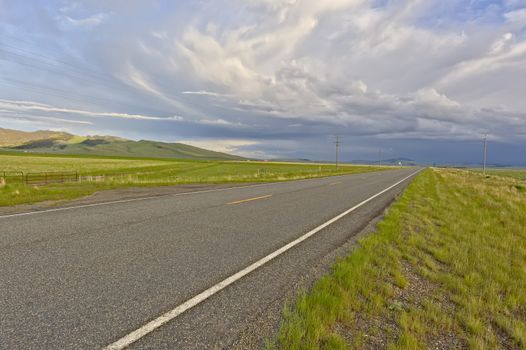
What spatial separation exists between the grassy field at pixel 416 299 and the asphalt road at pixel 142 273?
1.80 ft

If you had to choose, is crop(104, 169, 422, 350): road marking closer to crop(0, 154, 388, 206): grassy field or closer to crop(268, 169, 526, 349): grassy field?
crop(268, 169, 526, 349): grassy field

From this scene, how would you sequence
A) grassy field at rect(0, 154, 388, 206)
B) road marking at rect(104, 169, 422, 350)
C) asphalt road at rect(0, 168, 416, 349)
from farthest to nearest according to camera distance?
grassy field at rect(0, 154, 388, 206) < asphalt road at rect(0, 168, 416, 349) < road marking at rect(104, 169, 422, 350)

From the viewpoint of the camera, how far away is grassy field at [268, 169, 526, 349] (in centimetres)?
285

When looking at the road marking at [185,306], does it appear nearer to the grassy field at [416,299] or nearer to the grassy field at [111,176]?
the grassy field at [416,299]

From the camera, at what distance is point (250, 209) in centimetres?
941

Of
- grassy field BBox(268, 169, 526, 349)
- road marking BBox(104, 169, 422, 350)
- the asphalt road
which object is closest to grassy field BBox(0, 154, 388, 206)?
the asphalt road

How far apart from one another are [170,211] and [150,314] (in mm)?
5905

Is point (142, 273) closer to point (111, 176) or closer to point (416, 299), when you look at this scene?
point (416, 299)

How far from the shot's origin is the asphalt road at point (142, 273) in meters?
2.76

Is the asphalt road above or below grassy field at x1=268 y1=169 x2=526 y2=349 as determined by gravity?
above

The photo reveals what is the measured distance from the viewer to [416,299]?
378 centimetres

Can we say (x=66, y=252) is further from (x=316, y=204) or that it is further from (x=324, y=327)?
(x=316, y=204)

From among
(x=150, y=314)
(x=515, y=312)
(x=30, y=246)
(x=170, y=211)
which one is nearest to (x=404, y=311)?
(x=515, y=312)

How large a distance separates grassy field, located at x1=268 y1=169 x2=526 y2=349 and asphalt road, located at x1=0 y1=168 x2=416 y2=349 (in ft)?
1.80
